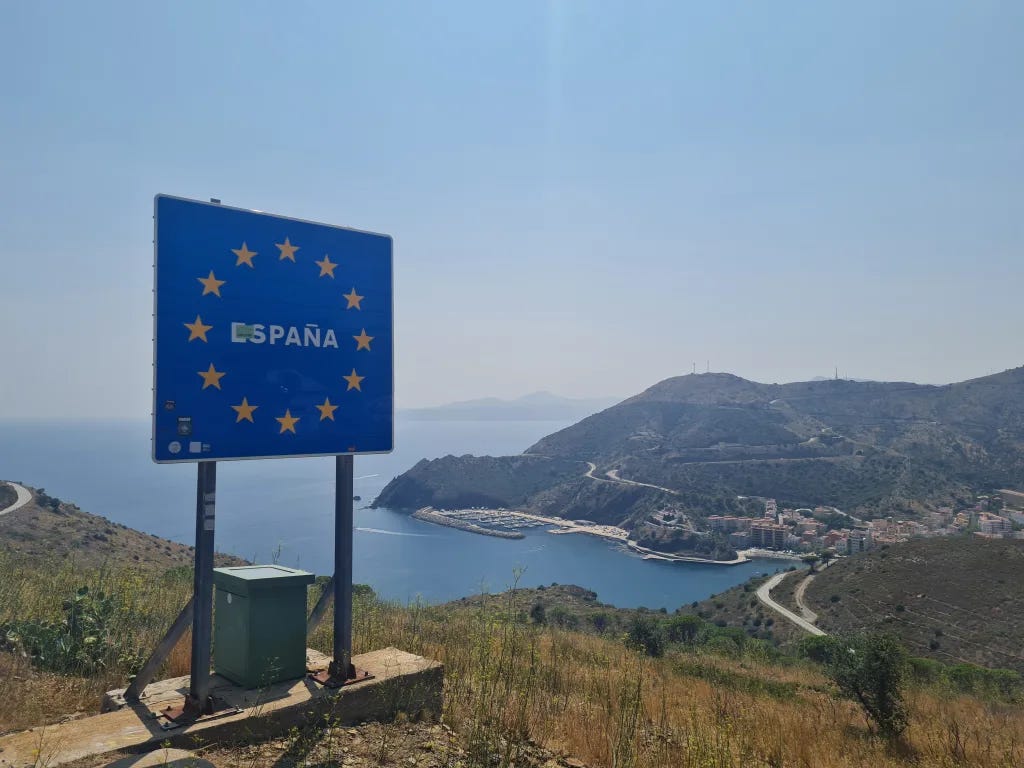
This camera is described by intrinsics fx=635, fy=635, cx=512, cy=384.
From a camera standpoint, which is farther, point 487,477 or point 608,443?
point 608,443

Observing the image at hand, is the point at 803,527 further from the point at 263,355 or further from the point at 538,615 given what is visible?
the point at 263,355

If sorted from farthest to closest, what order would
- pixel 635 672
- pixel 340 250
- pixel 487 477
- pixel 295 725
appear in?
pixel 487 477 < pixel 635 672 < pixel 340 250 < pixel 295 725

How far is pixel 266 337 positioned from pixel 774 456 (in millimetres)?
137342

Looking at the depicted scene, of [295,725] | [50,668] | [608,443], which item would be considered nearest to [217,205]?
[295,725]

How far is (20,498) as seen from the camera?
144 ft

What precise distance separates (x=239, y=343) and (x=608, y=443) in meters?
154

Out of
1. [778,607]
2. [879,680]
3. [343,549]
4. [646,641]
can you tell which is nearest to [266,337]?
[343,549]

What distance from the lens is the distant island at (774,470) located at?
96688 mm

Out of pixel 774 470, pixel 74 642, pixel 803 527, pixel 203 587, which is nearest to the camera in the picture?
pixel 203 587

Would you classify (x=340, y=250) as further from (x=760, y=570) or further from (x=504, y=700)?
(x=760, y=570)

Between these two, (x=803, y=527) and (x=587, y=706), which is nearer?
(x=587, y=706)

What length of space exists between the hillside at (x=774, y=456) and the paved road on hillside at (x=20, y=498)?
82.9 meters

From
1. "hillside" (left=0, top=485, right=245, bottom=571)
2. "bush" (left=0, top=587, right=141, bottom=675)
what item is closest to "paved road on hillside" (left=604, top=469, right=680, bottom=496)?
"hillside" (left=0, top=485, right=245, bottom=571)

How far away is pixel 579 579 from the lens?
262 ft
